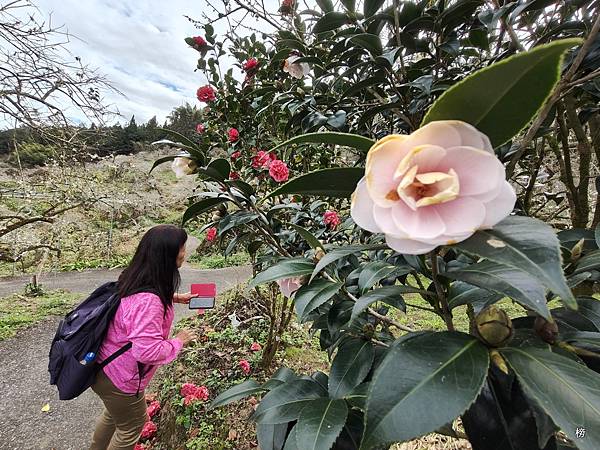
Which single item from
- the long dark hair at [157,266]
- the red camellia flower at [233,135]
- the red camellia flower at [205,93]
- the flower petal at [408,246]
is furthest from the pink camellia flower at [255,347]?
the flower petal at [408,246]

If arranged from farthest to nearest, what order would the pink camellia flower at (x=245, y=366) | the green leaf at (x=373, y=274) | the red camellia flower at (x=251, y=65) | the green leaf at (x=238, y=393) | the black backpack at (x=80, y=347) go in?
the pink camellia flower at (x=245, y=366) → the red camellia flower at (x=251, y=65) → the black backpack at (x=80, y=347) → the green leaf at (x=238, y=393) → the green leaf at (x=373, y=274)

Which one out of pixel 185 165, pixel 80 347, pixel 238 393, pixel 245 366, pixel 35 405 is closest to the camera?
pixel 238 393

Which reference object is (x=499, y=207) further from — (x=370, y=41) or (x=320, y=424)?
(x=370, y=41)

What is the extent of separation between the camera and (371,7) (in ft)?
2.82

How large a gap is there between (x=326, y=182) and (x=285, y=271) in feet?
0.80

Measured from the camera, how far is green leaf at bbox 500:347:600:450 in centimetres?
30

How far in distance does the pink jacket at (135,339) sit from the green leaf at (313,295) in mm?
960

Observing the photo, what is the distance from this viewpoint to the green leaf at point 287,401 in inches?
21.9

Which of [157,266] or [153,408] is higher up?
[157,266]

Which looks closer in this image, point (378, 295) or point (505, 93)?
point (505, 93)

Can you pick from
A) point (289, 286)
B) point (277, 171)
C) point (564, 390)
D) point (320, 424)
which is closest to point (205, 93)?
A: point (277, 171)

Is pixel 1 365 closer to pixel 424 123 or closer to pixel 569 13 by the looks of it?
pixel 424 123

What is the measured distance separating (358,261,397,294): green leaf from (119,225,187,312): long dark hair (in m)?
1.06

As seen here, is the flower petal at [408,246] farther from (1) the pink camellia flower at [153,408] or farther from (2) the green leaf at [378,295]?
(1) the pink camellia flower at [153,408]
